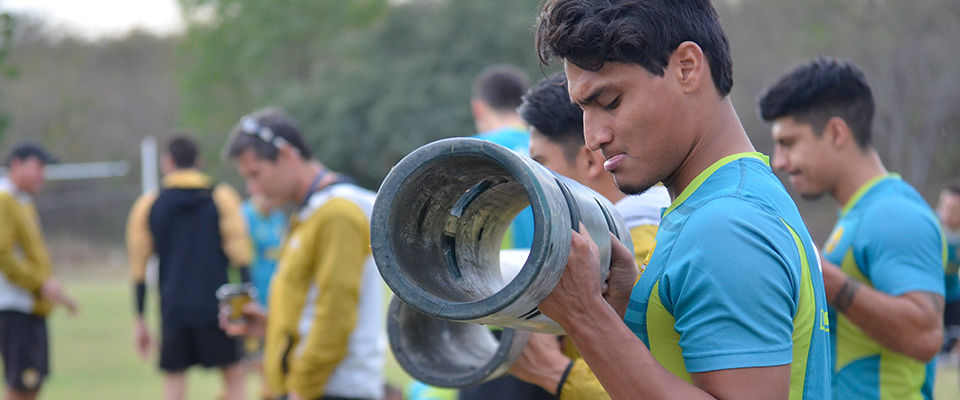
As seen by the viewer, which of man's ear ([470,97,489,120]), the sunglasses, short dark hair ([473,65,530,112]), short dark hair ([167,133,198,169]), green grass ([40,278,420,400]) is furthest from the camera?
green grass ([40,278,420,400])

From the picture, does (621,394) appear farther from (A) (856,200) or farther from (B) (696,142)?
(A) (856,200)

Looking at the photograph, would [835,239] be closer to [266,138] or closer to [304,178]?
[304,178]

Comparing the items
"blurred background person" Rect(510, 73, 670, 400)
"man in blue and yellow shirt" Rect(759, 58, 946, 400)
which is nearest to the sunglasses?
"blurred background person" Rect(510, 73, 670, 400)

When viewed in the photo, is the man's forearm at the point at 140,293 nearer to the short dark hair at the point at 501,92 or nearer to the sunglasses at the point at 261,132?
the sunglasses at the point at 261,132

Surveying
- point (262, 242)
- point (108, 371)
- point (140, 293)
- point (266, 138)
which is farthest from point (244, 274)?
point (108, 371)

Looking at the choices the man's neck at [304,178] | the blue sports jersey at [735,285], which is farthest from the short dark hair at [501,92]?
the blue sports jersey at [735,285]

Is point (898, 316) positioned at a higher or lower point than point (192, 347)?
higher

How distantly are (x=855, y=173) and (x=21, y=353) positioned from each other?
6052 mm

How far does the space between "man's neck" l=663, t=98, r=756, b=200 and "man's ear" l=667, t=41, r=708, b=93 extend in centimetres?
7

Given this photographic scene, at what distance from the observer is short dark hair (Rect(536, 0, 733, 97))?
157 centimetres

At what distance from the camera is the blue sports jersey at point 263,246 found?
28.8 feet

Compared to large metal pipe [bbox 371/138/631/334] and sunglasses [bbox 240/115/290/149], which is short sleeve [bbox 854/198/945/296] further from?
sunglasses [bbox 240/115/290/149]

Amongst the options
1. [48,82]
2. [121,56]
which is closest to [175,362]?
[48,82]

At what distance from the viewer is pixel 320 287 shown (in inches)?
162
